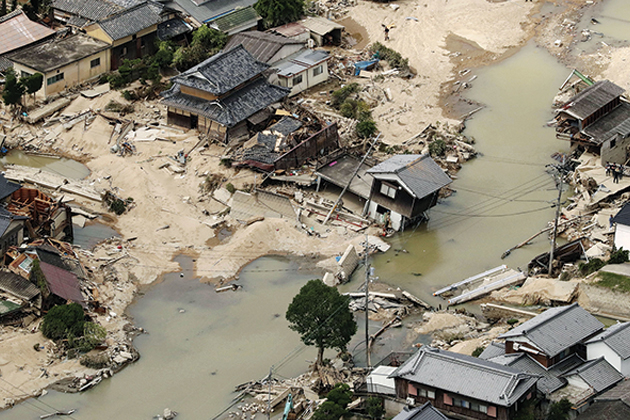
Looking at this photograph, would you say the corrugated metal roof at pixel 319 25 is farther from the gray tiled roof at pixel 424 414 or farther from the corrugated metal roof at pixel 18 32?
the gray tiled roof at pixel 424 414

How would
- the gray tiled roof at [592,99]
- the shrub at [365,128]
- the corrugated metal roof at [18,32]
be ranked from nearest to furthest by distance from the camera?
the gray tiled roof at [592,99] → the shrub at [365,128] → the corrugated metal roof at [18,32]

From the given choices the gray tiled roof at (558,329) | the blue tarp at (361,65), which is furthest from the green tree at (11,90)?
the gray tiled roof at (558,329)

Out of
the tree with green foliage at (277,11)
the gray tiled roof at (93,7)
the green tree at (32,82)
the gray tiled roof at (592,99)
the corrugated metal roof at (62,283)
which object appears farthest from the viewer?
the tree with green foliage at (277,11)

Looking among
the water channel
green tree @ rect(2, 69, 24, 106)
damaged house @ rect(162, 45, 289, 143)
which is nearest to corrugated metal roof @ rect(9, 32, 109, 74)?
green tree @ rect(2, 69, 24, 106)

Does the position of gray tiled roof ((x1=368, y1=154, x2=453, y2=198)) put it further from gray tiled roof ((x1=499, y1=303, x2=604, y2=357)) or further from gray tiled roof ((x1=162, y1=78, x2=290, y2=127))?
gray tiled roof ((x1=499, y1=303, x2=604, y2=357))

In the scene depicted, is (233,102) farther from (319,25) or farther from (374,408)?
(374,408)

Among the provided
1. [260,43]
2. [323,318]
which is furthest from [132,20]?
[323,318]

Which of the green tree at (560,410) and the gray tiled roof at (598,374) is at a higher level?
the gray tiled roof at (598,374)

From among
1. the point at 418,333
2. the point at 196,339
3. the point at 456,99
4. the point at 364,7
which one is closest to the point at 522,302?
the point at 418,333
